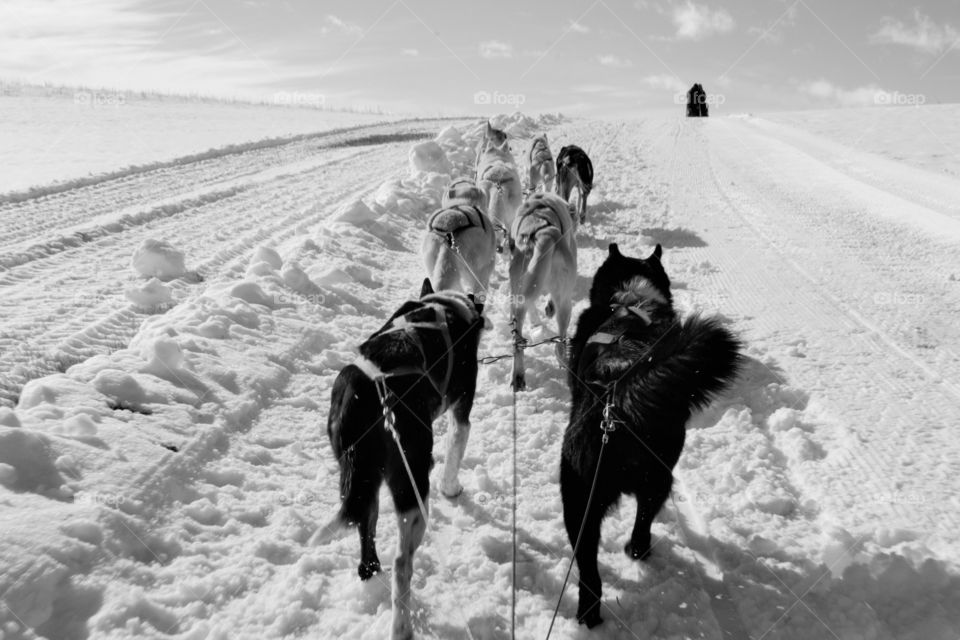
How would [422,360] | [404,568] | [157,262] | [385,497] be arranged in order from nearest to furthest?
[404,568] → [422,360] → [385,497] → [157,262]

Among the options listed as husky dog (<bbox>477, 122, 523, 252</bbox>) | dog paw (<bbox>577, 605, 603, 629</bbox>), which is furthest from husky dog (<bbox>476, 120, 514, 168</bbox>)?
dog paw (<bbox>577, 605, 603, 629</bbox>)

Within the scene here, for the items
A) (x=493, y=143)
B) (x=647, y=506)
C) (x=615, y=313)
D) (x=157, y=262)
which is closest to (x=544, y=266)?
(x=615, y=313)

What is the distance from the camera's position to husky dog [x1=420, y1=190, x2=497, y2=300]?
5168 millimetres

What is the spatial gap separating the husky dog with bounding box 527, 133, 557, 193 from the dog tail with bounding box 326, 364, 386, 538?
338 inches

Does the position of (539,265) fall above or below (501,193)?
below

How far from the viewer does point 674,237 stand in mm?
8477

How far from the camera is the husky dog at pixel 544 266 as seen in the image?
516 cm

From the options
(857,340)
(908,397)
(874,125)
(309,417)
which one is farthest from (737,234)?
(874,125)

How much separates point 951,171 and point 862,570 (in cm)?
1391

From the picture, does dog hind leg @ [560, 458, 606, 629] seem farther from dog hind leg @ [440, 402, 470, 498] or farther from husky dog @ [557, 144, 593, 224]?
husky dog @ [557, 144, 593, 224]

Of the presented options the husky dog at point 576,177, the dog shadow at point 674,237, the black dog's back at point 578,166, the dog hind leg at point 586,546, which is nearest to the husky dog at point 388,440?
the dog hind leg at point 586,546

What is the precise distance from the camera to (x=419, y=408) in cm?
269

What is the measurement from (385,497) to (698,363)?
1.97 metres

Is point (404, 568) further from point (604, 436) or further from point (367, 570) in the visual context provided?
point (604, 436)
